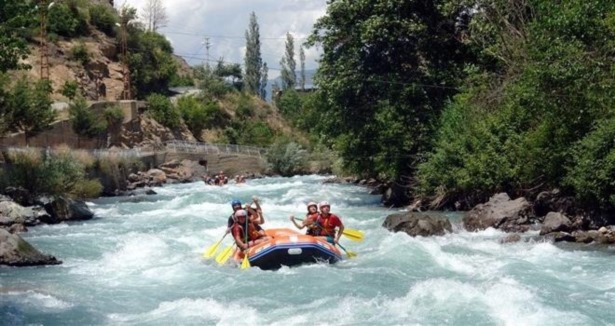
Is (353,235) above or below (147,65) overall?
below

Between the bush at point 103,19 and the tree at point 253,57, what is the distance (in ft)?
114

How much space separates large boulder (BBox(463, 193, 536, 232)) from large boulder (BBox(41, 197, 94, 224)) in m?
11.6

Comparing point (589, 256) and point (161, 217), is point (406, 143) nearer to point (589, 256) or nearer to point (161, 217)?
point (161, 217)

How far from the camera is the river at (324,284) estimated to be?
10062mm

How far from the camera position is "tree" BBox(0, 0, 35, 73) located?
66.7 feet

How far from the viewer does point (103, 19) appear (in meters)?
60.0

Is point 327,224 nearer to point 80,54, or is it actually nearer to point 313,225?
point 313,225

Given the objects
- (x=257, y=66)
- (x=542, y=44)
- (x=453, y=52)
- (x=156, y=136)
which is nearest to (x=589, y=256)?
(x=542, y=44)

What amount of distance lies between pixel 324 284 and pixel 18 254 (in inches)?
241

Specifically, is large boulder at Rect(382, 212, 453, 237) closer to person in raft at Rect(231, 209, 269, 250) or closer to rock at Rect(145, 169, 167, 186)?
person in raft at Rect(231, 209, 269, 250)

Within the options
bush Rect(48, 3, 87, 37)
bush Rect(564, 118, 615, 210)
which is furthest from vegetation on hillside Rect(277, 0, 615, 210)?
bush Rect(48, 3, 87, 37)

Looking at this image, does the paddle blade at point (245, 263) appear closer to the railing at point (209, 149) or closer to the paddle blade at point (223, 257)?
the paddle blade at point (223, 257)

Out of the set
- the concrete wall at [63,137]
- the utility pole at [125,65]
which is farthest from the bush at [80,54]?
the concrete wall at [63,137]

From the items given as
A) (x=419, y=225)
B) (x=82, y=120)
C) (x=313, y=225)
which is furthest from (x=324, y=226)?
(x=82, y=120)
